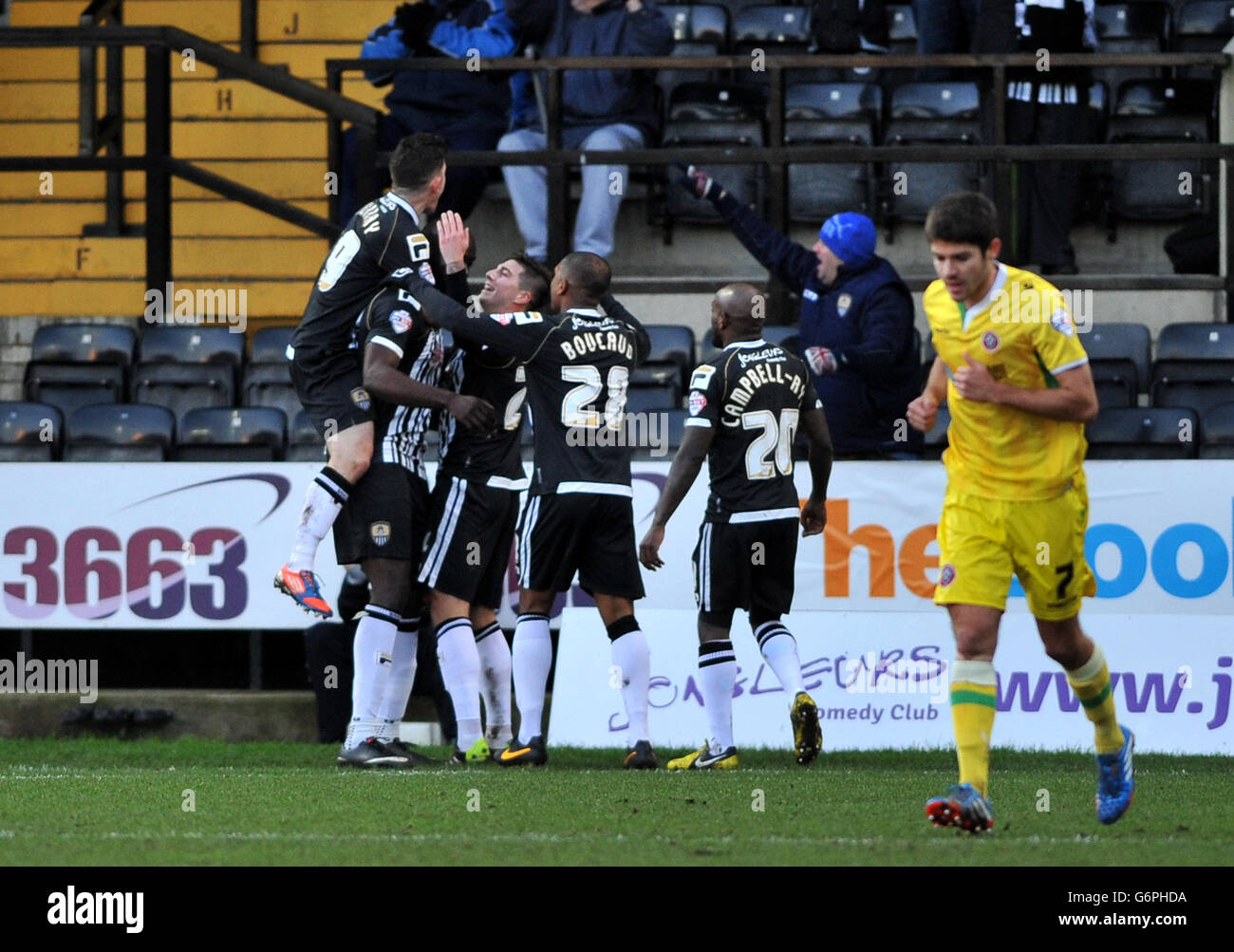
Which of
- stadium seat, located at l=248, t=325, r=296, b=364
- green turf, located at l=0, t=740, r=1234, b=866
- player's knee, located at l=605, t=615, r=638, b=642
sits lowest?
green turf, located at l=0, t=740, r=1234, b=866

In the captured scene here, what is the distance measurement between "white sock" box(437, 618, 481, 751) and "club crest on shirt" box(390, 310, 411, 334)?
130 centimetres

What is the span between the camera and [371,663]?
26.6 ft

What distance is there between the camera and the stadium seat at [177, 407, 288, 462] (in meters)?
11.6

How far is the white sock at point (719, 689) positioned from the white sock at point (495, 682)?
0.89 metres

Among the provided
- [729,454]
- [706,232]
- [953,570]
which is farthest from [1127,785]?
[706,232]

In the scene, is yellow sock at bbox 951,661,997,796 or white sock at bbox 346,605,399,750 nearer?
yellow sock at bbox 951,661,997,796

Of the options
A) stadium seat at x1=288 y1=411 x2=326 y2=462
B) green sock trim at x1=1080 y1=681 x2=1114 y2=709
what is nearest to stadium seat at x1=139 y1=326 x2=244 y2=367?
stadium seat at x1=288 y1=411 x2=326 y2=462

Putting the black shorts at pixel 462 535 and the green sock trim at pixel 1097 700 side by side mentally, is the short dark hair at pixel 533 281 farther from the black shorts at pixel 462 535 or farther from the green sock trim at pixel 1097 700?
the green sock trim at pixel 1097 700

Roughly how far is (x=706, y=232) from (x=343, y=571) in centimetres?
457

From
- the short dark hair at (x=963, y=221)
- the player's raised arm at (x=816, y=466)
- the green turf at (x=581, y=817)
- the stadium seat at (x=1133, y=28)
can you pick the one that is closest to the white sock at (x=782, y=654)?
the green turf at (x=581, y=817)

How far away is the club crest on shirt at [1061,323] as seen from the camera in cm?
609

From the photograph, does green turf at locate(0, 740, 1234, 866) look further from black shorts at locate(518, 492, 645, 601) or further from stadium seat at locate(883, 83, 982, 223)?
stadium seat at locate(883, 83, 982, 223)

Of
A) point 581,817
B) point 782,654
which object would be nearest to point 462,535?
point 782,654

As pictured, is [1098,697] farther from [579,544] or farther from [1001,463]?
[579,544]
